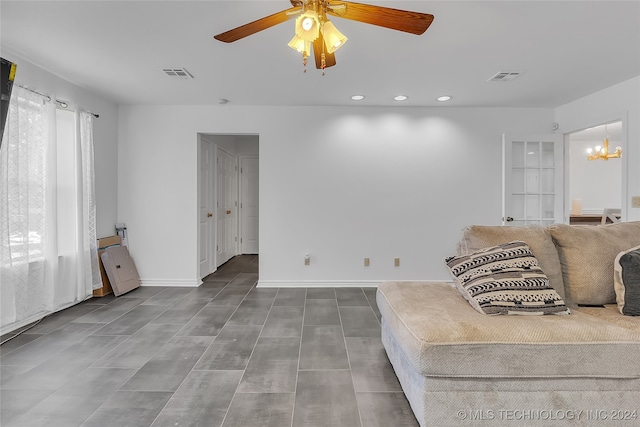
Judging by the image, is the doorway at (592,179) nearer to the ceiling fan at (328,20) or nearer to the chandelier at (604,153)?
the chandelier at (604,153)

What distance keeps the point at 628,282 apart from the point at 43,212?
470cm

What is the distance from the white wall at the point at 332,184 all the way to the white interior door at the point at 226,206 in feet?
4.14

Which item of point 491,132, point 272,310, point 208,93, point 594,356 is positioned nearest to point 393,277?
point 272,310

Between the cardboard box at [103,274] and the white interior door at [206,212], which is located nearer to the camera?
the cardboard box at [103,274]

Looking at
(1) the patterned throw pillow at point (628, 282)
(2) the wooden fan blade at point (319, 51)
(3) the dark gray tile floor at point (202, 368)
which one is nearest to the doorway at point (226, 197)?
(3) the dark gray tile floor at point (202, 368)

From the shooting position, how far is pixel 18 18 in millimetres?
2307

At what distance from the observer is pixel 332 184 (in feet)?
14.6

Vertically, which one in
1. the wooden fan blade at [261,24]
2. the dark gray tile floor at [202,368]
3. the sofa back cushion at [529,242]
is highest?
the wooden fan blade at [261,24]

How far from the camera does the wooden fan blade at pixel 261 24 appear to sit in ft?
5.58

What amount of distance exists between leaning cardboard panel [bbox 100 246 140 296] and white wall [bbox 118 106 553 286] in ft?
0.61

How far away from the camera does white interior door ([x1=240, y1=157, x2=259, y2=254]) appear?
23.7 ft

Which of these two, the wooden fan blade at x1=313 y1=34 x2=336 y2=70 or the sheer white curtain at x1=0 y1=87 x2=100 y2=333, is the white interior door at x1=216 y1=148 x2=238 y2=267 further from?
the wooden fan blade at x1=313 y1=34 x2=336 y2=70

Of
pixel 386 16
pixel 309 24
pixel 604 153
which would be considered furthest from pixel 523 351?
pixel 604 153

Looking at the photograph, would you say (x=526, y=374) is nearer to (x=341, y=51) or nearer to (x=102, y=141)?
(x=341, y=51)
